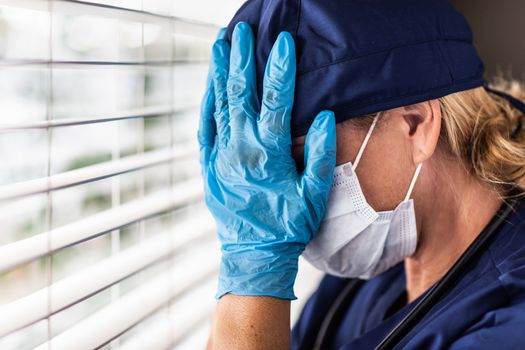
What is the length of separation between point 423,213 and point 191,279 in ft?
1.88

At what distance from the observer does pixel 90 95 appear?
100 cm

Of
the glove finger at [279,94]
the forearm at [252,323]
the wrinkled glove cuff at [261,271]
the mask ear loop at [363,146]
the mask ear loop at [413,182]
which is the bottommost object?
the forearm at [252,323]

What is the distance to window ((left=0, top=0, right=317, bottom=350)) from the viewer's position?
0.83 metres

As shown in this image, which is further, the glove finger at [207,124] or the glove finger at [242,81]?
the glove finger at [207,124]

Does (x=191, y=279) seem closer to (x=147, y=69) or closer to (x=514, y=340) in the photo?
(x=147, y=69)

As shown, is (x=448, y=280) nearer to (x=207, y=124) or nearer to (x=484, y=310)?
(x=484, y=310)

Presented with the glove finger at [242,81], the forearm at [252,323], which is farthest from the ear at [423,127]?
the forearm at [252,323]

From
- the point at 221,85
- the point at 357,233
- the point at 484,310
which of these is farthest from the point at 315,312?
the point at 221,85

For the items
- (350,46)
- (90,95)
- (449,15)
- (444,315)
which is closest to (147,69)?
Result: (90,95)

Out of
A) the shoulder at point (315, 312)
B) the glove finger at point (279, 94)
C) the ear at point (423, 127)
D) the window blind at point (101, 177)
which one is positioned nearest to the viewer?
the window blind at point (101, 177)

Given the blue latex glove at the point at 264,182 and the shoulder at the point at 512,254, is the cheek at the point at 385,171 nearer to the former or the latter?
the blue latex glove at the point at 264,182

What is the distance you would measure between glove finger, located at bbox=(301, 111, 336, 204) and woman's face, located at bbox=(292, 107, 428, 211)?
0.05m

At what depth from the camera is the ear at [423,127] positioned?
1.07 meters

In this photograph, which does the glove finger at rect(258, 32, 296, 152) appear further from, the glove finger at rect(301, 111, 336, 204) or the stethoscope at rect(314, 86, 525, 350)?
the stethoscope at rect(314, 86, 525, 350)
